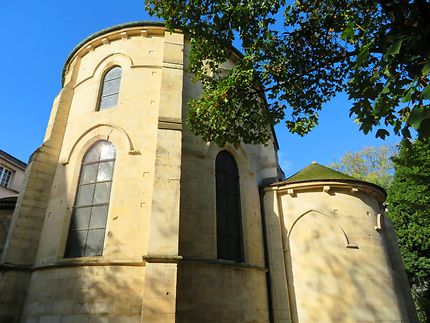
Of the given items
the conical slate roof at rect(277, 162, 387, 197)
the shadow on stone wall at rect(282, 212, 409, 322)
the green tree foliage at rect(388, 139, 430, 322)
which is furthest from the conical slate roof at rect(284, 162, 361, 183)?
the green tree foliage at rect(388, 139, 430, 322)

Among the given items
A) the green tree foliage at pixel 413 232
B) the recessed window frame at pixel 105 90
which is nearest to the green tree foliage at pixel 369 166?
the green tree foliage at pixel 413 232

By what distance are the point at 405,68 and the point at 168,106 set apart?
6.99 metres

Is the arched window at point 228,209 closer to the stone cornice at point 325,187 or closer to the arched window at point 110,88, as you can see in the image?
the stone cornice at point 325,187

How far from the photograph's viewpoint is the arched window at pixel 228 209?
9.62 metres

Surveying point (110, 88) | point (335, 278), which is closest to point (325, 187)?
point (335, 278)

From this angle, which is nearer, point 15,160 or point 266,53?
point 266,53

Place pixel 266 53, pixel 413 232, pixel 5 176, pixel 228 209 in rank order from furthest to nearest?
pixel 5 176 → pixel 413 232 → pixel 228 209 → pixel 266 53

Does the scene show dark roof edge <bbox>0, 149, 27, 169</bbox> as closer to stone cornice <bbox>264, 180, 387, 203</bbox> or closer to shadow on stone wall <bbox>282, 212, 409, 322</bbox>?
stone cornice <bbox>264, 180, 387, 203</bbox>

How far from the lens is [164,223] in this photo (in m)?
7.66

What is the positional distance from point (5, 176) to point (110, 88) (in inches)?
761

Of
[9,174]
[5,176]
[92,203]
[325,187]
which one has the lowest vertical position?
Answer: [92,203]

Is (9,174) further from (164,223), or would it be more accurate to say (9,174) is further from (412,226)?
(412,226)

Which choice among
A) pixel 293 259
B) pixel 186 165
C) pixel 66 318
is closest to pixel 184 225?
pixel 186 165

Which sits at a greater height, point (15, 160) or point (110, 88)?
point (15, 160)
